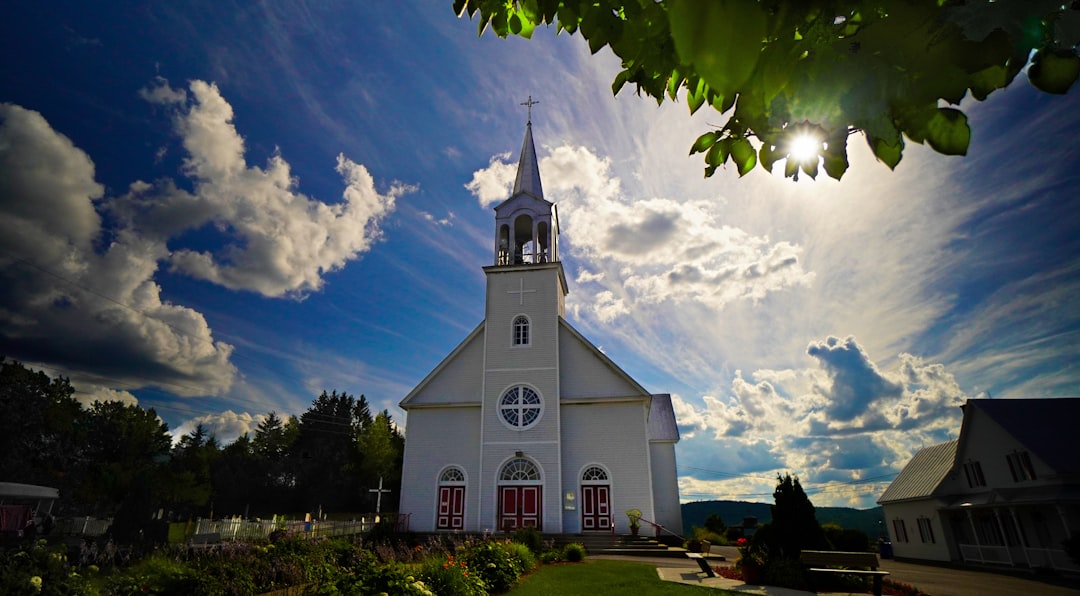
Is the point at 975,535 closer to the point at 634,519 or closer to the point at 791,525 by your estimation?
the point at 634,519

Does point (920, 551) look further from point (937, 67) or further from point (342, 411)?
point (342, 411)

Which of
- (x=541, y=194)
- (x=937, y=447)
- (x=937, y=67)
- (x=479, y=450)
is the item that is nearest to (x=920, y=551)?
(x=937, y=447)

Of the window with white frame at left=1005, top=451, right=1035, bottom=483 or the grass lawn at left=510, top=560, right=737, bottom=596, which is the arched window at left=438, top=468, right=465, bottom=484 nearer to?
the grass lawn at left=510, top=560, right=737, bottom=596

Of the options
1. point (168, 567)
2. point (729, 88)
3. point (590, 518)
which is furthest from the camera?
point (590, 518)

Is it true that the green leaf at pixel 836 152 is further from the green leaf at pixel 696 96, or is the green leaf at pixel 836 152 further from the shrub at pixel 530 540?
the shrub at pixel 530 540

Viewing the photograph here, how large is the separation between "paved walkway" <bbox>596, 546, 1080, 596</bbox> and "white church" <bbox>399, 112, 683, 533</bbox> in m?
4.40

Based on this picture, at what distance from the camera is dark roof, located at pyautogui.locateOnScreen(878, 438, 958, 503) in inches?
1037

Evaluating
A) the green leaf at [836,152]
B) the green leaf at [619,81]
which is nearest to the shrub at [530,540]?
the green leaf at [619,81]

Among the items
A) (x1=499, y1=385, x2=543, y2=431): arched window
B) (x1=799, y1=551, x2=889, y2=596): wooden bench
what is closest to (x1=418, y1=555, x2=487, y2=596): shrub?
(x1=799, y1=551, x2=889, y2=596): wooden bench

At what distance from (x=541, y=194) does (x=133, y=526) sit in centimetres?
2349

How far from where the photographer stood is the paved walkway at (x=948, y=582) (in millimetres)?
12365

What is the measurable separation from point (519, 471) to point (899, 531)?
22456 millimetres

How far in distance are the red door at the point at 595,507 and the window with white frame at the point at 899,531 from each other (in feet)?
59.8

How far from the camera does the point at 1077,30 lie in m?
1.17
